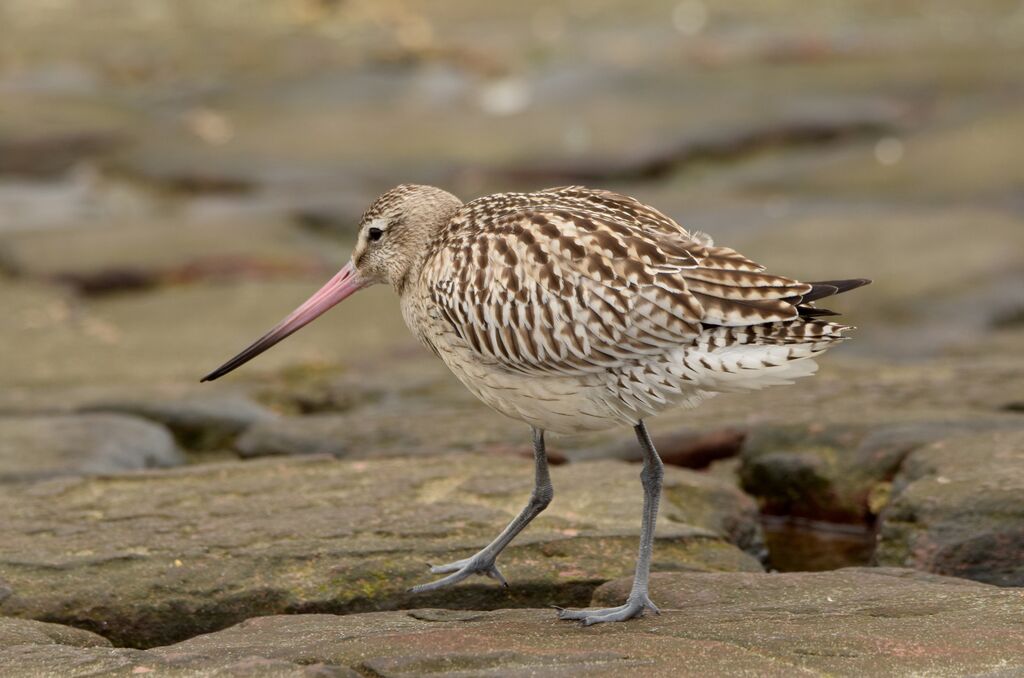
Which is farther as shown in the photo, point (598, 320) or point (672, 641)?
point (598, 320)

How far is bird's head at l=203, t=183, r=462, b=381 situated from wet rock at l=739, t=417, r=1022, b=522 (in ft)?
6.16

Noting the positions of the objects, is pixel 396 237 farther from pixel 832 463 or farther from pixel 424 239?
pixel 832 463

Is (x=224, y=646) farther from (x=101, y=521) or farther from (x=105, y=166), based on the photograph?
(x=105, y=166)

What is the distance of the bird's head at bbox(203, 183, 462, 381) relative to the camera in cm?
620

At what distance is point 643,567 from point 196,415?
11.0 feet

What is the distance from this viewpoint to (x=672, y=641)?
15.7ft

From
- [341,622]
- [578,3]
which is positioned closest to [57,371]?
[341,622]

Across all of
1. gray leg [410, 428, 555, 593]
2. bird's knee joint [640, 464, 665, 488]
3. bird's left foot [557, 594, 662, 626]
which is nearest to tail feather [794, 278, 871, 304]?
bird's knee joint [640, 464, 665, 488]

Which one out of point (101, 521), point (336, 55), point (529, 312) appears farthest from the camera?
point (336, 55)

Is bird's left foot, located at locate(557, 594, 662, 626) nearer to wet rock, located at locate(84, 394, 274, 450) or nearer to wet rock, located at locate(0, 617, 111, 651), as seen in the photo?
wet rock, located at locate(0, 617, 111, 651)

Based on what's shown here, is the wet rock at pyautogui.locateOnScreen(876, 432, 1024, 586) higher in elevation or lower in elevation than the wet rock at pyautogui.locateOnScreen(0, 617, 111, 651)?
higher

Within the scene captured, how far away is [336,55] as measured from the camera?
1716 centimetres

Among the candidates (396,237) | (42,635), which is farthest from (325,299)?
(42,635)

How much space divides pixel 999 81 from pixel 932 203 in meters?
3.27
